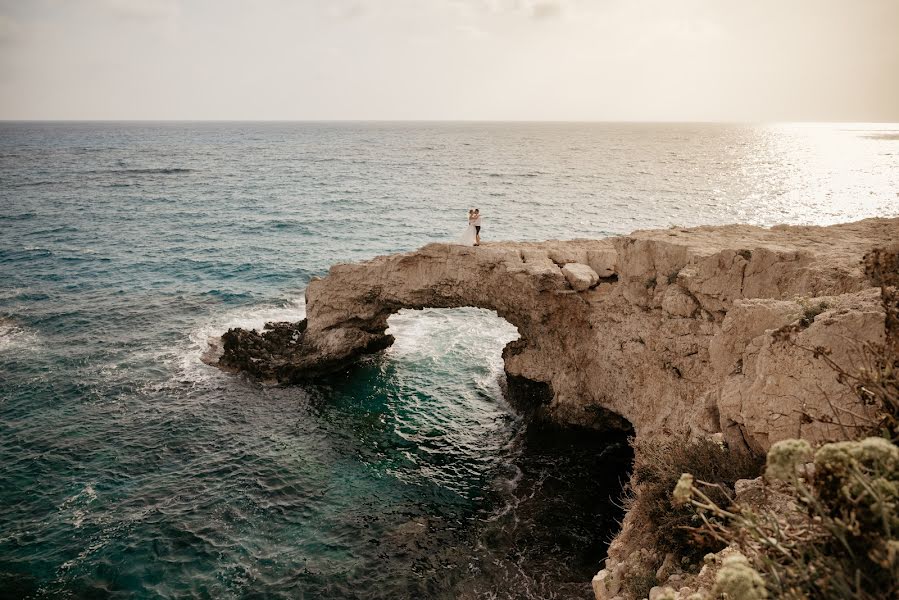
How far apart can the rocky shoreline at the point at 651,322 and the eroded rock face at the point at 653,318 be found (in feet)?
0.14

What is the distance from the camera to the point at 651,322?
17625mm

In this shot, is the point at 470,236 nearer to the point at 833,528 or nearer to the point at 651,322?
the point at 651,322

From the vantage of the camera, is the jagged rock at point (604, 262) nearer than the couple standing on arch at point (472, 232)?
Yes

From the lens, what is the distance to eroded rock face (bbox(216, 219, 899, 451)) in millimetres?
10016

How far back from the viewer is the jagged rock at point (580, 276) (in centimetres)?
1938

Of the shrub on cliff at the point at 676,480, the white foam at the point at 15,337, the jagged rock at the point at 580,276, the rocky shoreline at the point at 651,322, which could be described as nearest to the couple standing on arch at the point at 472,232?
the rocky shoreline at the point at 651,322

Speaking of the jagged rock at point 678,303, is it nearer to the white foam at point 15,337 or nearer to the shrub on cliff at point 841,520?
the shrub on cliff at point 841,520

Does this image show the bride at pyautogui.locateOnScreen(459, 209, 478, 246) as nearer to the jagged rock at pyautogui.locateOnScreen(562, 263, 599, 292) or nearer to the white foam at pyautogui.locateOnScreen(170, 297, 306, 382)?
the jagged rock at pyautogui.locateOnScreen(562, 263, 599, 292)

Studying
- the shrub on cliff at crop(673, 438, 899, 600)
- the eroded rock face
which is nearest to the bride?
the eroded rock face

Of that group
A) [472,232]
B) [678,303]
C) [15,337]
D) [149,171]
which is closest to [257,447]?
[472,232]

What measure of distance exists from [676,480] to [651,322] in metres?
7.09

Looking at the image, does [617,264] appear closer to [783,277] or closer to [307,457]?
[783,277]

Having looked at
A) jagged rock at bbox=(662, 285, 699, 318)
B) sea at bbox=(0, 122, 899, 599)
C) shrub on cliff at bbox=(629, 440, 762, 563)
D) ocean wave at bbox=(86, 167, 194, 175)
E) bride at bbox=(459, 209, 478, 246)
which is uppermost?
ocean wave at bbox=(86, 167, 194, 175)

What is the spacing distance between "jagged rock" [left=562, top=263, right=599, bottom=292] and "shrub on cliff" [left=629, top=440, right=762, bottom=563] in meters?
7.67
